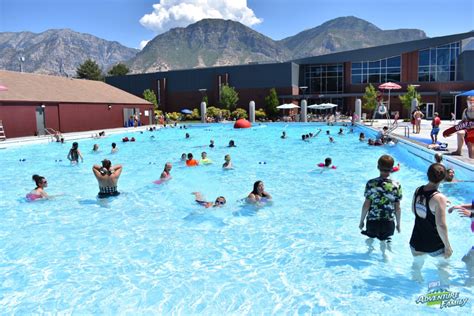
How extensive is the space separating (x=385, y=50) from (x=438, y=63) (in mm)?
6446

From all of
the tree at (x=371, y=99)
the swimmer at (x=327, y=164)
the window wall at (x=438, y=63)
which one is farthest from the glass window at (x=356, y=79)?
the swimmer at (x=327, y=164)

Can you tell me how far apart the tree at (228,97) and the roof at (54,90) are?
39.9 ft

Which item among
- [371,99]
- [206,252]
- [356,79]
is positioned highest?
[356,79]

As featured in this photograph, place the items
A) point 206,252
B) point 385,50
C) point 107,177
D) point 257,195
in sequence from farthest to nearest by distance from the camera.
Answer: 1. point 385,50
2. point 107,177
3. point 257,195
4. point 206,252

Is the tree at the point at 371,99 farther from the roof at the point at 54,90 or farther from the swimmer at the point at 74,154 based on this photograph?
the swimmer at the point at 74,154

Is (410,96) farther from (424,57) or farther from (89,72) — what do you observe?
(89,72)

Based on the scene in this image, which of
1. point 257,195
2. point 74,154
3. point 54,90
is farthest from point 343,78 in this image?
point 257,195

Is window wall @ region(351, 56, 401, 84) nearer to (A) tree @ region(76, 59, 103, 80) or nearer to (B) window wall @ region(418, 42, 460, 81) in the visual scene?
(B) window wall @ region(418, 42, 460, 81)

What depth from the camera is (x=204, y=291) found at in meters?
5.21

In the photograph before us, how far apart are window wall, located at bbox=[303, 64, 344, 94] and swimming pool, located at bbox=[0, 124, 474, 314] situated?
4183 centimetres

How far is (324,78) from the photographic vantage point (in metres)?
53.3

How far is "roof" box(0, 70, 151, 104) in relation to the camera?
93.9 ft

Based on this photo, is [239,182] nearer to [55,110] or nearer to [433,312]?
[433,312]

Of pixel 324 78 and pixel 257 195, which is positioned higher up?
pixel 324 78
